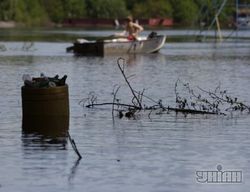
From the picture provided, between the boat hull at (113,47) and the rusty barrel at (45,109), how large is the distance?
31.6 meters

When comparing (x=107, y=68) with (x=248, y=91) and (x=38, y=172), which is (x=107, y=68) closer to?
(x=248, y=91)

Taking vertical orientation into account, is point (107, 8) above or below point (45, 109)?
above

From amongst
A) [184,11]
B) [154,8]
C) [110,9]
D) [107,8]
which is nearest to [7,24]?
[107,8]

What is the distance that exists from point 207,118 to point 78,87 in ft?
28.3

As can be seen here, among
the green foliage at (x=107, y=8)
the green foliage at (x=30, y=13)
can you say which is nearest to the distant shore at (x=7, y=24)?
the green foliage at (x=30, y=13)

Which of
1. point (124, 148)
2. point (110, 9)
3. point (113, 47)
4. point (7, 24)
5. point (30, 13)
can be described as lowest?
point (124, 148)

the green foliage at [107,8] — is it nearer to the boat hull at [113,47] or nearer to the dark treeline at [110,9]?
the dark treeline at [110,9]

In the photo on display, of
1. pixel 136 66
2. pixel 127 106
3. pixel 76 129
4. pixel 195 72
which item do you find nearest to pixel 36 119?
pixel 76 129

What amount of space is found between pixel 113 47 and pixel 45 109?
107 ft

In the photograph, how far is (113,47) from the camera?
171 ft

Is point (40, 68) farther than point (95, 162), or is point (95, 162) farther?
point (40, 68)

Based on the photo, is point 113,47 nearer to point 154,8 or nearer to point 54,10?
point 54,10

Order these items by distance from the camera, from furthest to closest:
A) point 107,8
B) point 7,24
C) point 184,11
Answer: point 184,11, point 107,8, point 7,24

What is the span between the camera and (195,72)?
38.2m
